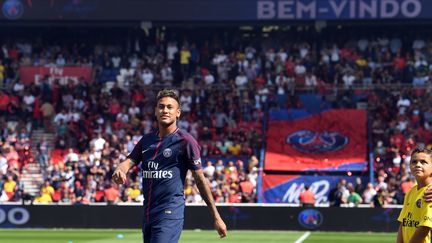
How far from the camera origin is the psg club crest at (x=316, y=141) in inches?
1529

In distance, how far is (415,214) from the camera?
8398mm

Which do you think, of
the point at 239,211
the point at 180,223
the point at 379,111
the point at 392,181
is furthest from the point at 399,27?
the point at 180,223

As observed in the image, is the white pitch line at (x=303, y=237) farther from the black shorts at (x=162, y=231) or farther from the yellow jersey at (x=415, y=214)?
the yellow jersey at (x=415, y=214)

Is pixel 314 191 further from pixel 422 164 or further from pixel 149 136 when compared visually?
pixel 422 164

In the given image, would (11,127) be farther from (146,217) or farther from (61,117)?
(146,217)

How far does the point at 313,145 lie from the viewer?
39.1 m

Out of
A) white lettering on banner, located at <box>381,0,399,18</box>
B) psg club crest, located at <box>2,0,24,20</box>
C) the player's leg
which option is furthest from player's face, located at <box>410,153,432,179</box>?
psg club crest, located at <box>2,0,24,20</box>

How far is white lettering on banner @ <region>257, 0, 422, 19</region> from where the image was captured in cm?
4197

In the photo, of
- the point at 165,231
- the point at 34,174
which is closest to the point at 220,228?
the point at 165,231

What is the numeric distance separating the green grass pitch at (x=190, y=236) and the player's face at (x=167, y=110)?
53.9 ft

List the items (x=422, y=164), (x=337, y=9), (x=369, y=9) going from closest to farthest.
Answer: (x=422, y=164) → (x=369, y=9) → (x=337, y=9)

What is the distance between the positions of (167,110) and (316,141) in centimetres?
3008

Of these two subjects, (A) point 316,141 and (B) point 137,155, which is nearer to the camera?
(B) point 137,155

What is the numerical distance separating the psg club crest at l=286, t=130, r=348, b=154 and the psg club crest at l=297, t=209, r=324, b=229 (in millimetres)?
7799
